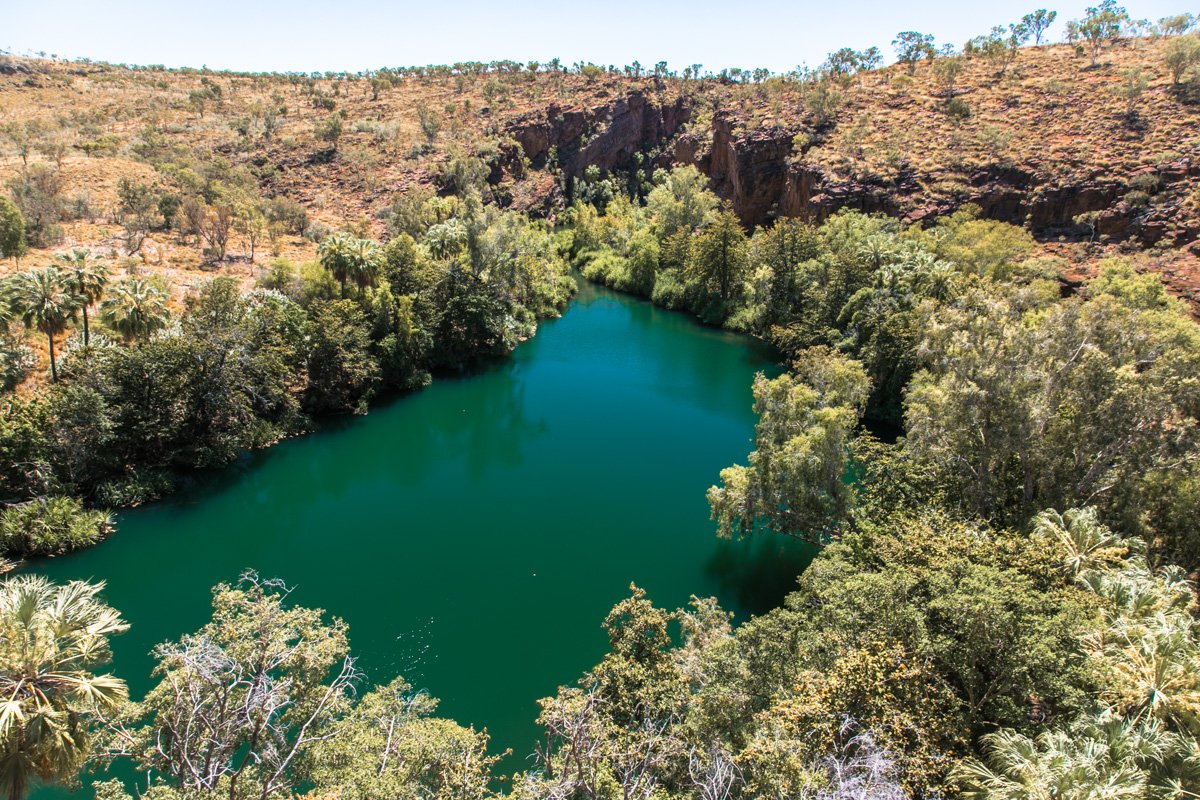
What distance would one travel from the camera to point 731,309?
59.3 meters

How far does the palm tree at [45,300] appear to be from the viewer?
29.1 meters

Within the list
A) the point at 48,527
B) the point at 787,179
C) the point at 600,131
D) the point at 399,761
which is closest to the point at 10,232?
the point at 48,527

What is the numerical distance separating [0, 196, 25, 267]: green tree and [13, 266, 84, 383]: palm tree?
571 inches

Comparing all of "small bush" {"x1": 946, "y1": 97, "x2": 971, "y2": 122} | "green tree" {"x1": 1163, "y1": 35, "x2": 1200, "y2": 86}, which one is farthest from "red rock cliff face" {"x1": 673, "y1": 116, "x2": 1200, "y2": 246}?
"green tree" {"x1": 1163, "y1": 35, "x2": 1200, "y2": 86}

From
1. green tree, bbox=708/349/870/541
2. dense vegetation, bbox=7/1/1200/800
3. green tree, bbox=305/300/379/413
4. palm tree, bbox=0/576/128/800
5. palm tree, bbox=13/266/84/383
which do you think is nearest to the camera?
palm tree, bbox=0/576/128/800

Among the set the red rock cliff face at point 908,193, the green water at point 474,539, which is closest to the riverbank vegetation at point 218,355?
the green water at point 474,539

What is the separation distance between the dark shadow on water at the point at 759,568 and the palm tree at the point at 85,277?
104 ft

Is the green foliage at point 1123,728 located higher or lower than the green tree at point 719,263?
lower

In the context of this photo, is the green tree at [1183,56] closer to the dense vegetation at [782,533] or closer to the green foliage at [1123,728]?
the dense vegetation at [782,533]

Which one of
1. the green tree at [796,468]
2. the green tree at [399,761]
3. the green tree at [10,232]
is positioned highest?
the green tree at [10,232]

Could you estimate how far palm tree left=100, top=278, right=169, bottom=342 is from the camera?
3162 cm

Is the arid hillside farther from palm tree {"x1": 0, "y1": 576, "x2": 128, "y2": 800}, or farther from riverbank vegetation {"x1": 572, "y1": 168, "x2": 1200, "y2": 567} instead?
palm tree {"x1": 0, "y1": 576, "x2": 128, "y2": 800}

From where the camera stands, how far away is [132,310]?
104ft

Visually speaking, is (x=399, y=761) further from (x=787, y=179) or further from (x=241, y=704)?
(x=787, y=179)
